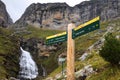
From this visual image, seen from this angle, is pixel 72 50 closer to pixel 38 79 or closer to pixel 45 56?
pixel 38 79

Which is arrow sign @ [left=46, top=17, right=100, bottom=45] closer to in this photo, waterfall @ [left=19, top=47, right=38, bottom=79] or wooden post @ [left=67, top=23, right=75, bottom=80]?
wooden post @ [left=67, top=23, right=75, bottom=80]

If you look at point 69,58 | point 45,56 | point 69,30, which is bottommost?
point 45,56

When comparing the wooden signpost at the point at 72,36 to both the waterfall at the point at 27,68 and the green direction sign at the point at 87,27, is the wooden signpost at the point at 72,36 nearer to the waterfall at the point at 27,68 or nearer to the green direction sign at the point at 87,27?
the green direction sign at the point at 87,27

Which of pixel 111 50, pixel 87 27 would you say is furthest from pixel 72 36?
pixel 111 50

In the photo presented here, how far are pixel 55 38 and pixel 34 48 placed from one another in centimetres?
11980

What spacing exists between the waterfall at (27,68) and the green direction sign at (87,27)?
80.2 metres

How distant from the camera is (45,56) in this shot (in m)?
134

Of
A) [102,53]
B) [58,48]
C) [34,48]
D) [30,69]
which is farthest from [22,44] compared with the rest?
[102,53]

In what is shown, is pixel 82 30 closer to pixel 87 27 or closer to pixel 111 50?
pixel 87 27

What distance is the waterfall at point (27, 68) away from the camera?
3836 inches

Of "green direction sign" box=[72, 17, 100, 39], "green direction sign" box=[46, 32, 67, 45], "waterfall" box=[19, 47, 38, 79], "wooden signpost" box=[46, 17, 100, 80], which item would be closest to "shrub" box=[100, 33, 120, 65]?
"green direction sign" box=[46, 32, 67, 45]

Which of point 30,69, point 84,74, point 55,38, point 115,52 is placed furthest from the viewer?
point 30,69

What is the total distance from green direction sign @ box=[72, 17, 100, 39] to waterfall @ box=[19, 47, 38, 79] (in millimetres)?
80200

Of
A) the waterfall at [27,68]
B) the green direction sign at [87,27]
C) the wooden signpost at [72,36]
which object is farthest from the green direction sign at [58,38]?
the waterfall at [27,68]
